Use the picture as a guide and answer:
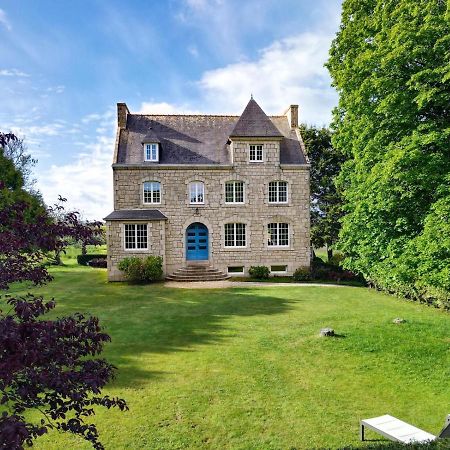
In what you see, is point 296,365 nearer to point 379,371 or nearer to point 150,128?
point 379,371

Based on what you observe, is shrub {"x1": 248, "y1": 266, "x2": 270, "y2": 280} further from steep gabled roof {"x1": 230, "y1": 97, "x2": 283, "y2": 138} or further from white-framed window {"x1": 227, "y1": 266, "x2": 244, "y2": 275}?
steep gabled roof {"x1": 230, "y1": 97, "x2": 283, "y2": 138}

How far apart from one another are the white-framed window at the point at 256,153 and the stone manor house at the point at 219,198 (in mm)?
73

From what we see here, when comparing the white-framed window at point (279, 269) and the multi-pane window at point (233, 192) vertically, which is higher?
the multi-pane window at point (233, 192)

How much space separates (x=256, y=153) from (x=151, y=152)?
769cm

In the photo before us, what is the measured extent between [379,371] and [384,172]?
19.6 ft

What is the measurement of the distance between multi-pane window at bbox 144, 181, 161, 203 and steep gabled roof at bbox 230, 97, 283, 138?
6.53m

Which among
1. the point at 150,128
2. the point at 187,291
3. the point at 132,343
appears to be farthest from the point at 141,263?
the point at 132,343

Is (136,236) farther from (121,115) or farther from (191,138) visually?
(121,115)

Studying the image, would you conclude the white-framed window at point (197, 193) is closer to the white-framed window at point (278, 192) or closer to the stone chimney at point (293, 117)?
the white-framed window at point (278, 192)

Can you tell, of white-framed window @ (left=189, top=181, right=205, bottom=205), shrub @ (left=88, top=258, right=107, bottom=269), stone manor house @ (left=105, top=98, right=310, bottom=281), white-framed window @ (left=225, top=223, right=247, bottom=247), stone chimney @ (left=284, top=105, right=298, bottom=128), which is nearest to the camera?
stone manor house @ (left=105, top=98, right=310, bottom=281)

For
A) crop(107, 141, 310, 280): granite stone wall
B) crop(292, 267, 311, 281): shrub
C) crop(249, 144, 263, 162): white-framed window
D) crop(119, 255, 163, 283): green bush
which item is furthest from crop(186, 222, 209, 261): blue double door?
crop(292, 267, 311, 281): shrub

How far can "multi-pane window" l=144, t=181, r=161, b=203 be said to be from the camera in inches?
1093

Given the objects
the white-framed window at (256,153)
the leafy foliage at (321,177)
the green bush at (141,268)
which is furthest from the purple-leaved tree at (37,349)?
the leafy foliage at (321,177)

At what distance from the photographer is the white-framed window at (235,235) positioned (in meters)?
28.3
